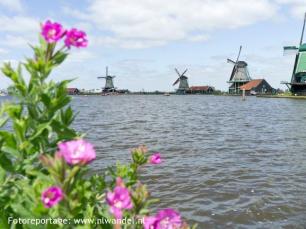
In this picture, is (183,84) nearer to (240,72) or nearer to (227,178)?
(240,72)

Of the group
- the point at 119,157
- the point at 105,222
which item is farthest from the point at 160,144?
the point at 105,222

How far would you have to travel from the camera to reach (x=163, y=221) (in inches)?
83.9

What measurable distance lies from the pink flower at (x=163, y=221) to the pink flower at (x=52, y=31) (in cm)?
110

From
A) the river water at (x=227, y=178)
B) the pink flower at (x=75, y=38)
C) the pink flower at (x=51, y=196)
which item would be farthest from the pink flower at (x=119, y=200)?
the river water at (x=227, y=178)

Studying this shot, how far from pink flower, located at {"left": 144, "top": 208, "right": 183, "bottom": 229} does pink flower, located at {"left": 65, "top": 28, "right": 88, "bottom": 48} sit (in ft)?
3.35

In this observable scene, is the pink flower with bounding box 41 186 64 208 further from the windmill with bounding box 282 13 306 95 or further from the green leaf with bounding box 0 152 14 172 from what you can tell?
the windmill with bounding box 282 13 306 95

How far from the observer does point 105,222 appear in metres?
2.90

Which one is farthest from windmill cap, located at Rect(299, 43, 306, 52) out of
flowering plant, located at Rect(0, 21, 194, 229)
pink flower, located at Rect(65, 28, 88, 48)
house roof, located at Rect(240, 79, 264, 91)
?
pink flower, located at Rect(65, 28, 88, 48)

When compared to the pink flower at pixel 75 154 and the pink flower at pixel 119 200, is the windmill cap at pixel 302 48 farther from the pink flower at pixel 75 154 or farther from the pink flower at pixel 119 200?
the pink flower at pixel 75 154

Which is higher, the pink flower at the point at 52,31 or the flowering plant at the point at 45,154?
the pink flower at the point at 52,31

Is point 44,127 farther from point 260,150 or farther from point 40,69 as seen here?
point 260,150

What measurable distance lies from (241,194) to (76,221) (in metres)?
7.68

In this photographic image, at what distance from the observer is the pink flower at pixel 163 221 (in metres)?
2.06

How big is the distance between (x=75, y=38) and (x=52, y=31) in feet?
0.43
